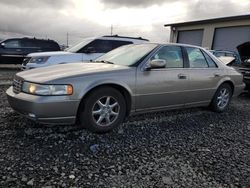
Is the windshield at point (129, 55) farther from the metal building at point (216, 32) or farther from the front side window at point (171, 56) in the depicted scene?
the metal building at point (216, 32)

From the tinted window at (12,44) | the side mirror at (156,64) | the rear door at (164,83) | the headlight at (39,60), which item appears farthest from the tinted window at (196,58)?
the tinted window at (12,44)

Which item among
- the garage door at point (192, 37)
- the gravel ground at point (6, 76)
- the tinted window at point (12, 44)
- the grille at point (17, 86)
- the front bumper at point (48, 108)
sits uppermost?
the garage door at point (192, 37)

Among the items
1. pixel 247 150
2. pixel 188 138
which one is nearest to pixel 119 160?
pixel 188 138

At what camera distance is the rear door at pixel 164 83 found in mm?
4352

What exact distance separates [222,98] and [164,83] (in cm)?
204

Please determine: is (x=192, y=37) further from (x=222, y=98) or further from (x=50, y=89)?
(x=50, y=89)

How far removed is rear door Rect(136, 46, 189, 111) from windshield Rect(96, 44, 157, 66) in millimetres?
209

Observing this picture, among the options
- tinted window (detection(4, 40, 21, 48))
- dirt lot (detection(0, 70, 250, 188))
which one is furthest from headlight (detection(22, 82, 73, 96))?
tinted window (detection(4, 40, 21, 48))

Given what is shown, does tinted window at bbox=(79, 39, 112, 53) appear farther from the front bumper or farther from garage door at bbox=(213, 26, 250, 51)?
garage door at bbox=(213, 26, 250, 51)

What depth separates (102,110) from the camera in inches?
157

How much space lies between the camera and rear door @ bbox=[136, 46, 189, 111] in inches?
171

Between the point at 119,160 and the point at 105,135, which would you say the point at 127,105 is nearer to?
the point at 105,135

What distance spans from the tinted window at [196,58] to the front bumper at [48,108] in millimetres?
2604

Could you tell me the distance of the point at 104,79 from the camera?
154 inches
